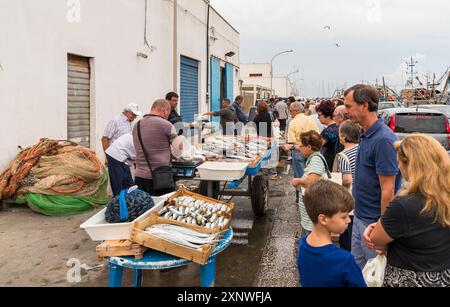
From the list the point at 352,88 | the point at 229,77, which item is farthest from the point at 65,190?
the point at 229,77

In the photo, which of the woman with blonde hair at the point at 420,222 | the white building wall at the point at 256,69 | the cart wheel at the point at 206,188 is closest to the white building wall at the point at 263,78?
the white building wall at the point at 256,69

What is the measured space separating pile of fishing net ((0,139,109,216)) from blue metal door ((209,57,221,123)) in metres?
13.9

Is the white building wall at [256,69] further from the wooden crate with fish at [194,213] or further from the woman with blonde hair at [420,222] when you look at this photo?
the woman with blonde hair at [420,222]

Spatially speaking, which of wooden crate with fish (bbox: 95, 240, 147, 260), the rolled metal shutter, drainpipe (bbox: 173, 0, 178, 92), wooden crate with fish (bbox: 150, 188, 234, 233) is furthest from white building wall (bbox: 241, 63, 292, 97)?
wooden crate with fish (bbox: 95, 240, 147, 260)

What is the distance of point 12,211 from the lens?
691 centimetres

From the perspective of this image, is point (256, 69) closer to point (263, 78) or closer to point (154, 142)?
point (263, 78)

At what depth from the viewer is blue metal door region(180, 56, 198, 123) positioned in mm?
16578

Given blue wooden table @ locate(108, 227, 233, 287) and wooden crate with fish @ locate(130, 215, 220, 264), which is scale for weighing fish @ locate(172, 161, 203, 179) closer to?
blue wooden table @ locate(108, 227, 233, 287)

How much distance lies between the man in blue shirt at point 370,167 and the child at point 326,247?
0.79m

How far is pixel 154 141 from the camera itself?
5184 mm

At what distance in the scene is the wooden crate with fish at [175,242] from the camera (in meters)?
3.15

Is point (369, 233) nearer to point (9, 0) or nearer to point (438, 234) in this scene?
point (438, 234)

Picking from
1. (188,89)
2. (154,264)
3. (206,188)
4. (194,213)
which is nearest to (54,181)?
(206,188)

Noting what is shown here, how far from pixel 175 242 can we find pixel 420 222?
1727mm
